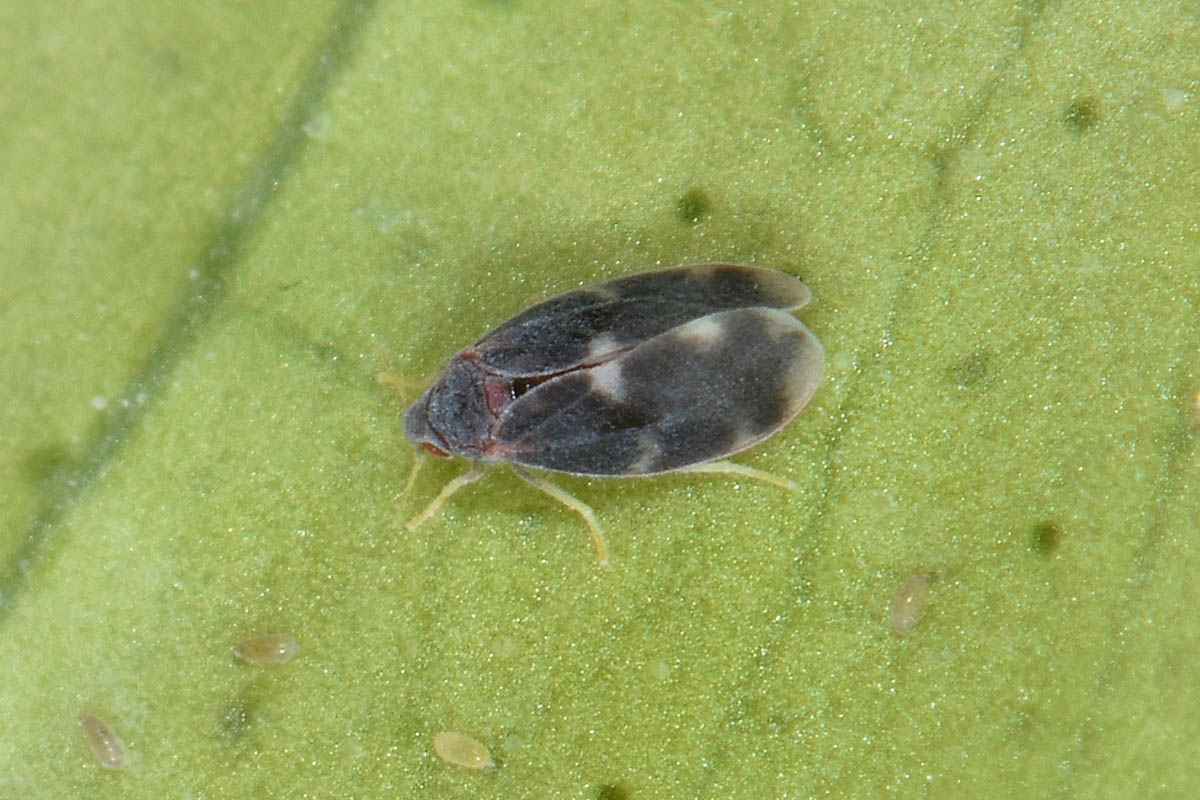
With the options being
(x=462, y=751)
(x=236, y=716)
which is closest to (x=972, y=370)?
(x=462, y=751)

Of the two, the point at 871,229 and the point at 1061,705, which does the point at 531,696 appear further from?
the point at 871,229

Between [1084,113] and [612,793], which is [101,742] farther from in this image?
[1084,113]

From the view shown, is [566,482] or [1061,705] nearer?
[1061,705]

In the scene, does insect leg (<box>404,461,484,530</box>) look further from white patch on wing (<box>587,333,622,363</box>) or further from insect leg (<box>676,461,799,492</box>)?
insect leg (<box>676,461,799,492</box>)

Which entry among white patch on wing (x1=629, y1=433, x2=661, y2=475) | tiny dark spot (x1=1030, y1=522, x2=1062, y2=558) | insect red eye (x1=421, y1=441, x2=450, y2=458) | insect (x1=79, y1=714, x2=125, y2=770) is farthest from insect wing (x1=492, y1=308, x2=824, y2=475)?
insect (x1=79, y1=714, x2=125, y2=770)

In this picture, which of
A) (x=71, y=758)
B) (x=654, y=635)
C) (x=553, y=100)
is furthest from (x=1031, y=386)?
(x=71, y=758)

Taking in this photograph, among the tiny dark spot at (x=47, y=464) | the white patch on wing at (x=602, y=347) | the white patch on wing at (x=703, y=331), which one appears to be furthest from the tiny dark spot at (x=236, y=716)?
the white patch on wing at (x=703, y=331)
